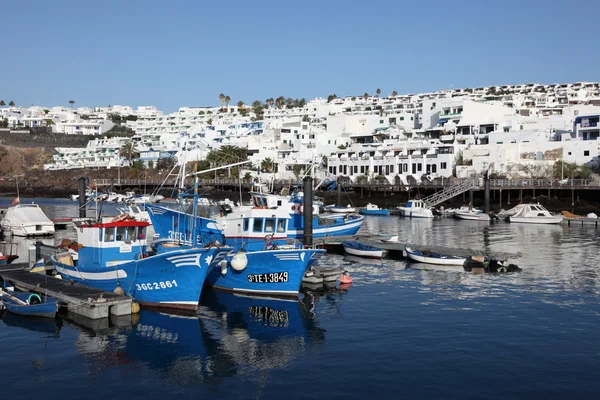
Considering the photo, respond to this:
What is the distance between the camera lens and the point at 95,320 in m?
22.3

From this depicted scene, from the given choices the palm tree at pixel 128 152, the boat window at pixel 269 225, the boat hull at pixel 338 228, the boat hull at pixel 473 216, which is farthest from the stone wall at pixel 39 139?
the boat window at pixel 269 225

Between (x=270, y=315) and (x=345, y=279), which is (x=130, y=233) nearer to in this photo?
(x=270, y=315)

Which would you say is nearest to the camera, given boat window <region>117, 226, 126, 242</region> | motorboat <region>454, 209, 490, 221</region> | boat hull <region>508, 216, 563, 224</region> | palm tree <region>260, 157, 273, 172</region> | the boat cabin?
the boat cabin

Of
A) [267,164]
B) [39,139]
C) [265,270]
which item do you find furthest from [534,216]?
[39,139]

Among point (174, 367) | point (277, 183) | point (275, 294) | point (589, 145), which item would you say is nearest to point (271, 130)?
point (277, 183)

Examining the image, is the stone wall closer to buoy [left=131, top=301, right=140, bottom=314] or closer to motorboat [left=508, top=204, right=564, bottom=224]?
motorboat [left=508, top=204, right=564, bottom=224]

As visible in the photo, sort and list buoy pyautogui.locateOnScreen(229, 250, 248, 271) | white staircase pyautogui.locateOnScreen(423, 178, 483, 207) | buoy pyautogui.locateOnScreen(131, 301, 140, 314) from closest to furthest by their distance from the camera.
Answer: buoy pyautogui.locateOnScreen(131, 301, 140, 314) → buoy pyautogui.locateOnScreen(229, 250, 248, 271) → white staircase pyautogui.locateOnScreen(423, 178, 483, 207)

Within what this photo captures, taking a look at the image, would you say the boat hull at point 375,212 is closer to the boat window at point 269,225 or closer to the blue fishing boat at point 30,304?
the boat window at point 269,225

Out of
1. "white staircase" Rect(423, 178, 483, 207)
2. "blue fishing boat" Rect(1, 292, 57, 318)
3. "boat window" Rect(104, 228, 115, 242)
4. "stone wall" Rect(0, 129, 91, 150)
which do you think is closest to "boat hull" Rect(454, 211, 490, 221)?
"white staircase" Rect(423, 178, 483, 207)

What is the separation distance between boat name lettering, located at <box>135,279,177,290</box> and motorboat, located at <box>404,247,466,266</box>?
17.2 metres

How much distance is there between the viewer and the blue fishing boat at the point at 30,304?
22.7 metres

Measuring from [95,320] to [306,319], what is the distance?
305 inches

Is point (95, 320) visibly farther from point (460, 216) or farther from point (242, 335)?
point (460, 216)

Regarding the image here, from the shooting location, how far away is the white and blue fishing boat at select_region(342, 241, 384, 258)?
127 feet
